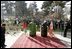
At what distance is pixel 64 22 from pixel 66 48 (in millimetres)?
1089

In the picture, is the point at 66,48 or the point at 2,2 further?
the point at 2,2

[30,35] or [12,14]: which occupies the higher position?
[12,14]

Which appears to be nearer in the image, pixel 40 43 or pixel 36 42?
pixel 40 43

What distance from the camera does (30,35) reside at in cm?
412

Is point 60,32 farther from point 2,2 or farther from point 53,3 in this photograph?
point 2,2

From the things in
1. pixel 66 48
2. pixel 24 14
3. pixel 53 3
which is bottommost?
pixel 66 48

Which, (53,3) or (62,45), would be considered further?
(53,3)

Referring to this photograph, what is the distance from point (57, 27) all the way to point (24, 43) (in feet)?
3.86

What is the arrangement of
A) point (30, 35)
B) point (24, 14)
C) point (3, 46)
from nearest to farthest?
point (3, 46)
point (24, 14)
point (30, 35)

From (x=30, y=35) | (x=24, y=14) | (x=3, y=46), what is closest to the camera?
(x=3, y=46)

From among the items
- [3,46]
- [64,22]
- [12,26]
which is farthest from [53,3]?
[3,46]

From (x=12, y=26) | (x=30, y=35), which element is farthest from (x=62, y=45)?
(x=12, y=26)

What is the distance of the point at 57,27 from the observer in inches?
164

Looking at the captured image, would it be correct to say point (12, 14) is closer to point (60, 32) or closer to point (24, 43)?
point (24, 43)
